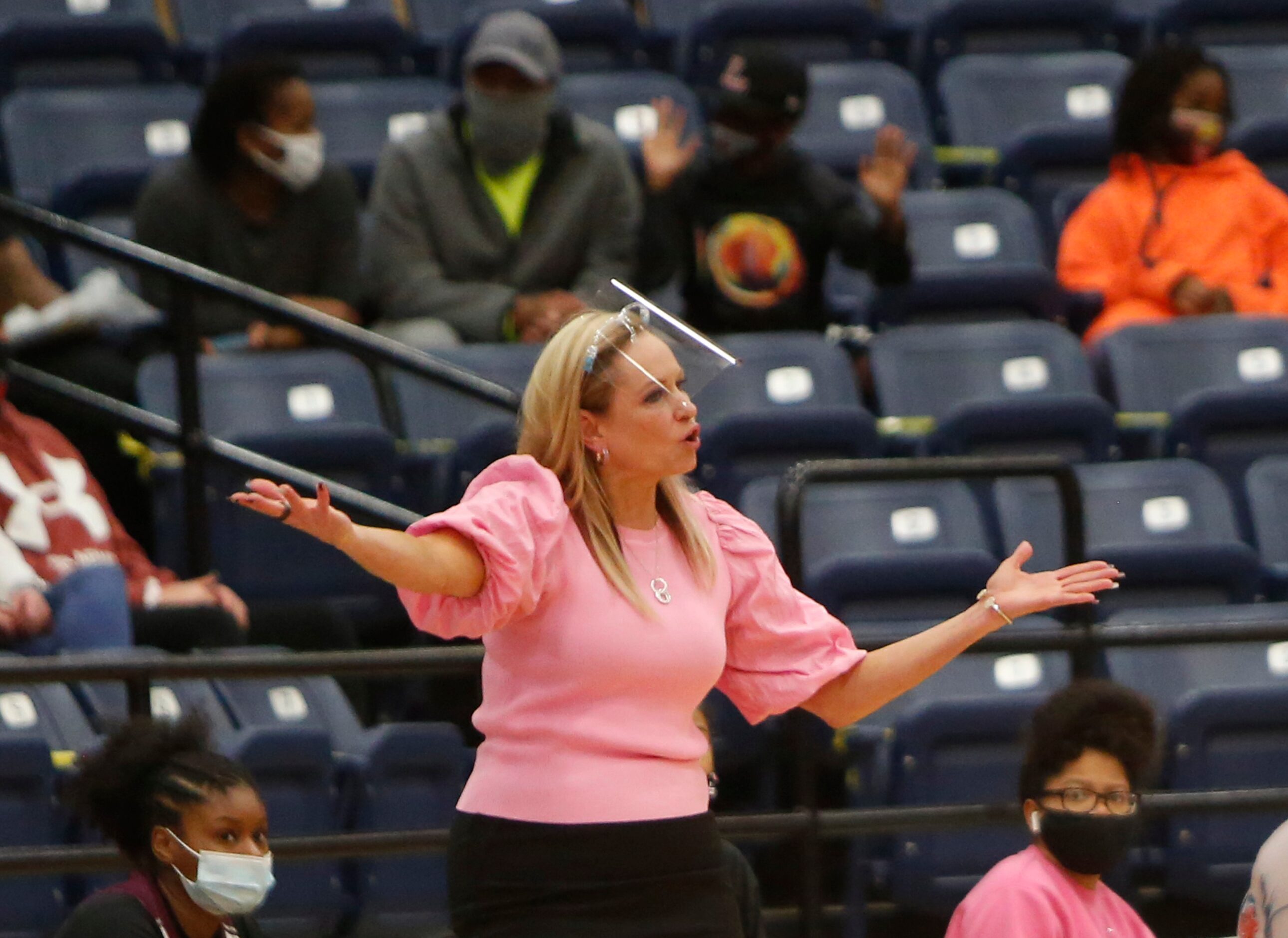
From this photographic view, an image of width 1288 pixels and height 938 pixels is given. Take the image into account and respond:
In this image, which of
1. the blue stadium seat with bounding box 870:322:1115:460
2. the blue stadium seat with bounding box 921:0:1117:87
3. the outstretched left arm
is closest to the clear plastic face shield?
the outstretched left arm

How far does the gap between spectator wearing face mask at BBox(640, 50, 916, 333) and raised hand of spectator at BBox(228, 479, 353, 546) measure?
11.2 ft

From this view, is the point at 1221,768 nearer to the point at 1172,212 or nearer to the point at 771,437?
the point at 771,437

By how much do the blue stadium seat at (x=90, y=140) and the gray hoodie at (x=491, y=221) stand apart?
0.85 m

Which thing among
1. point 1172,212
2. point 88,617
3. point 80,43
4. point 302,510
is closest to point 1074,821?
point 302,510

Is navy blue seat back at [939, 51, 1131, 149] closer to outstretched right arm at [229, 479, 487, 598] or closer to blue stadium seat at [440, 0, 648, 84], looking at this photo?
blue stadium seat at [440, 0, 648, 84]

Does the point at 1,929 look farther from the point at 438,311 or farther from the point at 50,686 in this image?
the point at 438,311

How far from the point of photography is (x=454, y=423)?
17.4ft

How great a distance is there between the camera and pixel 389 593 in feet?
15.9

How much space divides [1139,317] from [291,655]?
319 cm

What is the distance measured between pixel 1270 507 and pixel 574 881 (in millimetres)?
3150

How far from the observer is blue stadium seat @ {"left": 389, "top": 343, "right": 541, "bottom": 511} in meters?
4.83

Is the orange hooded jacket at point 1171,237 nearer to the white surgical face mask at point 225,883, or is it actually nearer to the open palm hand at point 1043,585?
the open palm hand at point 1043,585

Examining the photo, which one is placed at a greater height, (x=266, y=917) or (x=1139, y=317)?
(x=1139, y=317)

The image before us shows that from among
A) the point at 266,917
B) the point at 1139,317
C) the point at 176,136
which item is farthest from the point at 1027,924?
the point at 176,136
